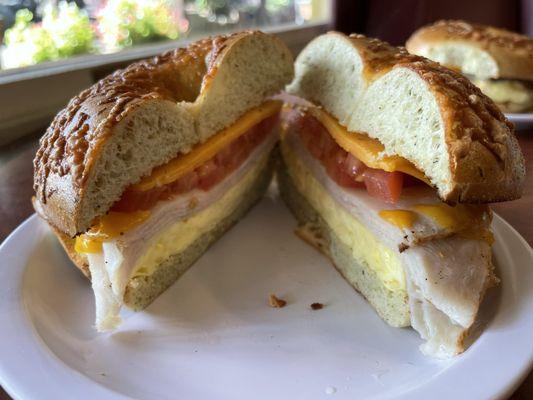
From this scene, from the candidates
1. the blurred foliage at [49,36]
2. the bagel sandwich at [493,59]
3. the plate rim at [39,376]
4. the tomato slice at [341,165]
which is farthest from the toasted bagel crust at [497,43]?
the blurred foliage at [49,36]

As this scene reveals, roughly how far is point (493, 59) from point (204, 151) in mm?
2544

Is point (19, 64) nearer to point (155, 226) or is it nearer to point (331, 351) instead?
point (155, 226)

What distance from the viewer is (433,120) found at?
5.14 feet

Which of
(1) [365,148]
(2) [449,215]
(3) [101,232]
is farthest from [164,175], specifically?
(2) [449,215]

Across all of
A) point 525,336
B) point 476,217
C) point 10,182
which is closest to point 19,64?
point 10,182

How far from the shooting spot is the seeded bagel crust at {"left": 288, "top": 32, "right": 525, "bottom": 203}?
148 cm

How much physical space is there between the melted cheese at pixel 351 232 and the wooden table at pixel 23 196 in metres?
0.65

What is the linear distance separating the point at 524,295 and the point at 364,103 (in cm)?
88

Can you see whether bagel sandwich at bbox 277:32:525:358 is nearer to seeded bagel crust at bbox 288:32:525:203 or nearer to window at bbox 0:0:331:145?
seeded bagel crust at bbox 288:32:525:203

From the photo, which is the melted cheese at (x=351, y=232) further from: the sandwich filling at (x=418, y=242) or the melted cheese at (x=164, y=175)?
the melted cheese at (x=164, y=175)

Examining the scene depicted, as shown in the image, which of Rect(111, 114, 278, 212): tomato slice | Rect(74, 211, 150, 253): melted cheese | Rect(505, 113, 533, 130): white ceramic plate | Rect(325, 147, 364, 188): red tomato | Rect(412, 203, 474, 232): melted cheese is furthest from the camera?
Rect(505, 113, 533, 130): white ceramic plate

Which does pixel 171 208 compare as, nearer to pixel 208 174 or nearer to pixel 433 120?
pixel 208 174

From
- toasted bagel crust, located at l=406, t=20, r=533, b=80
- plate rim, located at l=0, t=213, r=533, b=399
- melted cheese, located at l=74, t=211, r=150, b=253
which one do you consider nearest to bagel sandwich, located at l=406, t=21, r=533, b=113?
toasted bagel crust, located at l=406, t=20, r=533, b=80

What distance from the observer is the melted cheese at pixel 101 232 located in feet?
5.55
